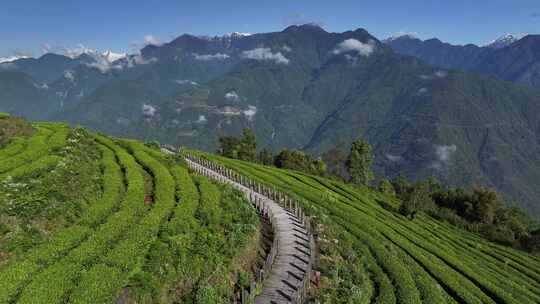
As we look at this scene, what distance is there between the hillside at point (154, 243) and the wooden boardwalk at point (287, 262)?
1.64 meters

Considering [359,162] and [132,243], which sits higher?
[132,243]

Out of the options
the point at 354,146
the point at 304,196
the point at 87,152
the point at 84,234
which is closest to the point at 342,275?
the point at 84,234

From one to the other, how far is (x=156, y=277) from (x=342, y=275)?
16262mm

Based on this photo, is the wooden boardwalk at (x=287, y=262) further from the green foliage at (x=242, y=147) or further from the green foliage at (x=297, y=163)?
the green foliage at (x=242, y=147)

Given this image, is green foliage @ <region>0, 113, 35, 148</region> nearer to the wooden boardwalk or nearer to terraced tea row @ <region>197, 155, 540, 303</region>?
the wooden boardwalk

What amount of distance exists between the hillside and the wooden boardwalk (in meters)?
1.64

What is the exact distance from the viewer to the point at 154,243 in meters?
29.2

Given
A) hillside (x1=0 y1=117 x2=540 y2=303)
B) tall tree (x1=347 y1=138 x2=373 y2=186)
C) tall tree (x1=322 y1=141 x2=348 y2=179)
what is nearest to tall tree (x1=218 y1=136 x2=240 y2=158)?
tall tree (x1=347 y1=138 x2=373 y2=186)

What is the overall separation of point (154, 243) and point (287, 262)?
11.6 m

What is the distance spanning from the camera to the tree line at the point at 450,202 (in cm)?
9550

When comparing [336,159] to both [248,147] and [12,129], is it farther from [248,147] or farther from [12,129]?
[12,129]

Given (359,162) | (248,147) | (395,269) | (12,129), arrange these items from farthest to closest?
(248,147)
(359,162)
(12,129)
(395,269)

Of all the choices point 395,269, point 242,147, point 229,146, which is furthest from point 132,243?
point 229,146

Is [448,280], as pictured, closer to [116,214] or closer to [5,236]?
[116,214]
